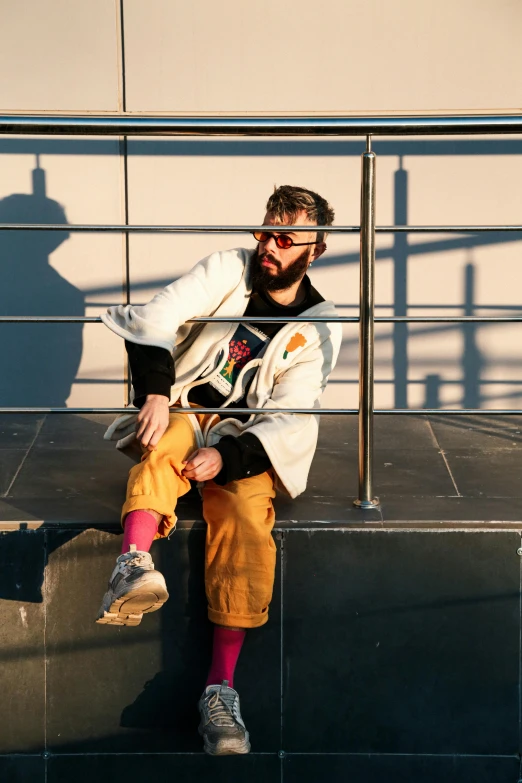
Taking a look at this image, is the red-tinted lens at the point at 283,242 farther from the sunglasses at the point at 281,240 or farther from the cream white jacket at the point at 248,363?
the cream white jacket at the point at 248,363

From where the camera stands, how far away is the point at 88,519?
3129 mm

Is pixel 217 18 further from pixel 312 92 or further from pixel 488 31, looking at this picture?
pixel 488 31

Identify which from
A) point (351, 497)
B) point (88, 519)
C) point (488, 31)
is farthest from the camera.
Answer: point (488, 31)

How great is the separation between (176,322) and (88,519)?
0.63m

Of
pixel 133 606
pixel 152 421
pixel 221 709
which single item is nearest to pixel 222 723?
pixel 221 709

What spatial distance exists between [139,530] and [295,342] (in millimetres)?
811

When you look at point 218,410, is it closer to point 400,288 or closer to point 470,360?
point 400,288

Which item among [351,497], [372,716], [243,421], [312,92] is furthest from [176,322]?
[312,92]

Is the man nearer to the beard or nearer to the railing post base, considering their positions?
the beard

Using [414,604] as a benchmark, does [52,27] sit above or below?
above

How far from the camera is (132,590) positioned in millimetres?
2736

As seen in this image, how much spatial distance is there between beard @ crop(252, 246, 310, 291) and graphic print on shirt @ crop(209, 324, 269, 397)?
0.47 feet

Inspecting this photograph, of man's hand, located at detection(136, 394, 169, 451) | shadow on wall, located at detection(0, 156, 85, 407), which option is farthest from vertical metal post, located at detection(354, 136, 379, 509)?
shadow on wall, located at detection(0, 156, 85, 407)

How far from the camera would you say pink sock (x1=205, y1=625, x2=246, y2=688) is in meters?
3.06
